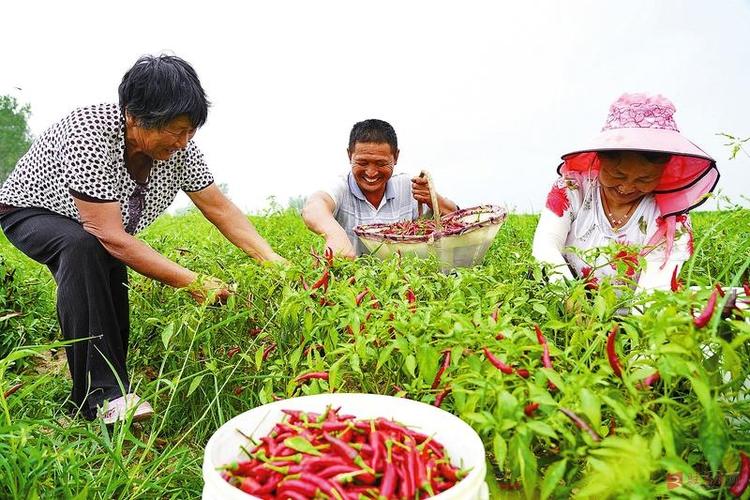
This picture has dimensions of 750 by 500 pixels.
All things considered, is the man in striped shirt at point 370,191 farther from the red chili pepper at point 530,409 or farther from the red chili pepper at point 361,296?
the red chili pepper at point 530,409

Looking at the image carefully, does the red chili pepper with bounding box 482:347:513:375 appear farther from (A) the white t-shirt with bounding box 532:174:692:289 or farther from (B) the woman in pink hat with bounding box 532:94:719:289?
(A) the white t-shirt with bounding box 532:174:692:289

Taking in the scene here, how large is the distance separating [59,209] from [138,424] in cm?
102

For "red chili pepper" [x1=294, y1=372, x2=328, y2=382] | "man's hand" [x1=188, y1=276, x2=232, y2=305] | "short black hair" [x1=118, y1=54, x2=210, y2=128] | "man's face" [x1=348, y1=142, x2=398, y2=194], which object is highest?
"short black hair" [x1=118, y1=54, x2=210, y2=128]

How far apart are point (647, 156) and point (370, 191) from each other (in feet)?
6.05

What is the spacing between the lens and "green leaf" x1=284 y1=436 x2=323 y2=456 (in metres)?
1.28

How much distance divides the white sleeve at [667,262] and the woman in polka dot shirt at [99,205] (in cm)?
181

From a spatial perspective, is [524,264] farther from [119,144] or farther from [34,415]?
[34,415]

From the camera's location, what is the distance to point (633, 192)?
10.1ft

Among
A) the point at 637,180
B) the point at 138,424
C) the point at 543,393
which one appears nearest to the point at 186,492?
the point at 138,424

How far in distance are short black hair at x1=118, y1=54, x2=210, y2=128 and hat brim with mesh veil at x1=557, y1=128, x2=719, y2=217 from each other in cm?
171

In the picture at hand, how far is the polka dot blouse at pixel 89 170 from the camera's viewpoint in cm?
262

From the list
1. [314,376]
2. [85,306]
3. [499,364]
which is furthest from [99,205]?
[499,364]

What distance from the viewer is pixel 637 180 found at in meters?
2.99

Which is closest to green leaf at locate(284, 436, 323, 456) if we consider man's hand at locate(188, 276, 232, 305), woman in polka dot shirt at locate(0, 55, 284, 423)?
man's hand at locate(188, 276, 232, 305)
